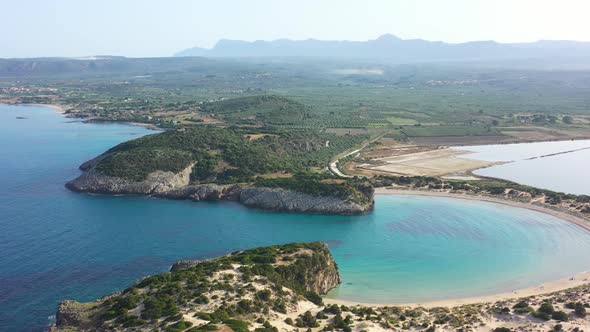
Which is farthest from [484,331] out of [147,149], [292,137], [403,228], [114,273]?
[292,137]

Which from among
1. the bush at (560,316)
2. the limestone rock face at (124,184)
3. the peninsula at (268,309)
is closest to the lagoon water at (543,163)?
the peninsula at (268,309)

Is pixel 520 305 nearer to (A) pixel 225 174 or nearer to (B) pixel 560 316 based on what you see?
(B) pixel 560 316

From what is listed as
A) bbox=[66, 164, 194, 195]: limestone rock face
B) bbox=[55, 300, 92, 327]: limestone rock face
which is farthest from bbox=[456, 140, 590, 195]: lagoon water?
bbox=[55, 300, 92, 327]: limestone rock face

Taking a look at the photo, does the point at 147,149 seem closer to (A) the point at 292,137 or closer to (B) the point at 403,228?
(A) the point at 292,137

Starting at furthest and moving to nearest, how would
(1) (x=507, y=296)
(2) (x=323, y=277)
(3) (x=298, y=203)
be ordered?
(3) (x=298, y=203), (2) (x=323, y=277), (1) (x=507, y=296)

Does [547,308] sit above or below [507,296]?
above

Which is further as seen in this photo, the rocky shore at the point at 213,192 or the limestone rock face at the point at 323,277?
the rocky shore at the point at 213,192

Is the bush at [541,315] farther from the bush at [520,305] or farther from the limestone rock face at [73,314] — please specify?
the limestone rock face at [73,314]

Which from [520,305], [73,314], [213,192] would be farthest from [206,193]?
[520,305]
